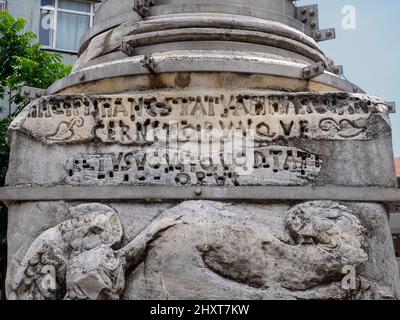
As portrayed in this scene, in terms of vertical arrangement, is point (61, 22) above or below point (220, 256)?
above

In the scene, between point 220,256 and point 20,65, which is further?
point 20,65

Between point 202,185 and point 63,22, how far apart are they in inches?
586

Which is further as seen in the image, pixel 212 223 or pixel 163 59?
pixel 163 59

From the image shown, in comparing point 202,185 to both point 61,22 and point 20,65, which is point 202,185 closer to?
point 20,65

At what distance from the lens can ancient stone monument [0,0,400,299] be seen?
4414mm

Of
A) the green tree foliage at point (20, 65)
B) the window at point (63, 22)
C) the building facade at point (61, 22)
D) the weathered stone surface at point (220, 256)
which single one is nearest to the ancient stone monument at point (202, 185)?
the weathered stone surface at point (220, 256)

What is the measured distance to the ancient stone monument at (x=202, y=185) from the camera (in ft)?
14.5

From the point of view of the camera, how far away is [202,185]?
469 centimetres

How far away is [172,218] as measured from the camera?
4496 mm

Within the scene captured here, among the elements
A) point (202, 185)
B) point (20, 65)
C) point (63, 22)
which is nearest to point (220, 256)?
point (202, 185)

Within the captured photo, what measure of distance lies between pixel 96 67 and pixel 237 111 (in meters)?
1.40

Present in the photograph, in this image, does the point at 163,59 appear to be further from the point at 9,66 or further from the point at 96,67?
the point at 9,66

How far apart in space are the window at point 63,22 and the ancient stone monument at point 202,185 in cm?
1339
